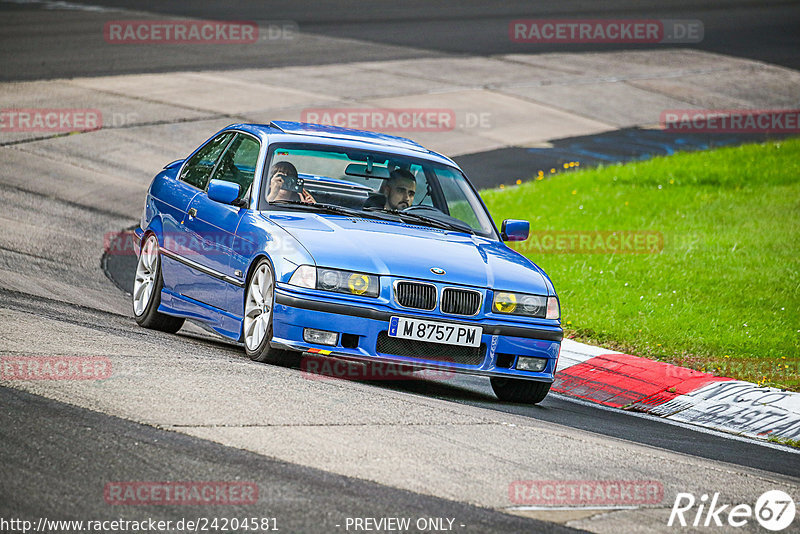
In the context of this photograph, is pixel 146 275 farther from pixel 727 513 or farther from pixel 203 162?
pixel 727 513

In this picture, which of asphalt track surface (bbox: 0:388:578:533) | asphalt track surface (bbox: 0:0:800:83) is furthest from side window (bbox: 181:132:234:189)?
asphalt track surface (bbox: 0:0:800:83)

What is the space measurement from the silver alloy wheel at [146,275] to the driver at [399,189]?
1.99m

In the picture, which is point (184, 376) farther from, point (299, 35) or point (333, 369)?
point (299, 35)

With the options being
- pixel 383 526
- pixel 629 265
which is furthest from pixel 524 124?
pixel 383 526

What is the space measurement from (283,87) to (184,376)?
17.5m

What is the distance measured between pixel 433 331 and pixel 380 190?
5.80 ft

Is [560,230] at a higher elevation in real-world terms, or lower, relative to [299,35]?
lower

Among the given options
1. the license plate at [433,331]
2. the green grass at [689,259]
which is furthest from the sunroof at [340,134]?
the green grass at [689,259]

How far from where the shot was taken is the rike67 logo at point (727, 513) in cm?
520

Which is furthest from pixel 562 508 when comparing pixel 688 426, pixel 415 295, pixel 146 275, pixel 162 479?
pixel 146 275

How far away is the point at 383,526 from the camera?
4645mm

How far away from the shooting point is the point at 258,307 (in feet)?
25.4

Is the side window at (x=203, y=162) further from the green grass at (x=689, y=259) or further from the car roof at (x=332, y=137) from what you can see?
the green grass at (x=689, y=259)

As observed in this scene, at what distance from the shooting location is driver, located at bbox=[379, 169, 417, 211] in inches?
346
